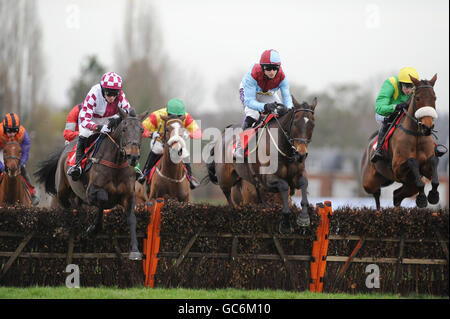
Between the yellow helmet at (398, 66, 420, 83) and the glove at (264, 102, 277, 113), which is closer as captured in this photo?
the glove at (264, 102, 277, 113)

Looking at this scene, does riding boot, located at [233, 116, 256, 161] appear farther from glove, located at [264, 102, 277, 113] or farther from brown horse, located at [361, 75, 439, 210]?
brown horse, located at [361, 75, 439, 210]

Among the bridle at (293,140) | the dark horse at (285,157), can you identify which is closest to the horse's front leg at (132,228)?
the dark horse at (285,157)

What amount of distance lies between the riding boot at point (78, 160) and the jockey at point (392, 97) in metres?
4.45

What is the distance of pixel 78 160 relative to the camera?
27.9 ft

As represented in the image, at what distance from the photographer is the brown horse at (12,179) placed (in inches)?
399

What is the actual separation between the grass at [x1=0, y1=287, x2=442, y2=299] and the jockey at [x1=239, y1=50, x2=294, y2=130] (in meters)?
2.43

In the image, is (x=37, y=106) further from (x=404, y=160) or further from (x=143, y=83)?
(x=404, y=160)

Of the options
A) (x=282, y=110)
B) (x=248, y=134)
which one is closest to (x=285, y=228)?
(x=282, y=110)

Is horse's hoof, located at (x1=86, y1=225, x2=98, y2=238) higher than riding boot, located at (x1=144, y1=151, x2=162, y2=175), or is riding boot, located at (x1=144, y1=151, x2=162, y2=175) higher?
riding boot, located at (x1=144, y1=151, x2=162, y2=175)

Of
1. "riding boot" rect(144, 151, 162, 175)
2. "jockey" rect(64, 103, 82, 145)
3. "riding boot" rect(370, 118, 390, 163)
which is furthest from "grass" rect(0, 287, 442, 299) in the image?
"riding boot" rect(144, 151, 162, 175)

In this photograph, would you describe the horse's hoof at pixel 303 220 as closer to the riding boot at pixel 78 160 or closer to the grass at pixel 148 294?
the grass at pixel 148 294

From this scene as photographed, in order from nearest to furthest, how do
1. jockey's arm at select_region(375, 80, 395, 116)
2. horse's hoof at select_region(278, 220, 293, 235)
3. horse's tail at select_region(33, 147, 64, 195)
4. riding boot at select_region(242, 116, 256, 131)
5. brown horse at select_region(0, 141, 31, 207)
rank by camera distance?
horse's hoof at select_region(278, 220, 293, 235)
riding boot at select_region(242, 116, 256, 131)
jockey's arm at select_region(375, 80, 395, 116)
brown horse at select_region(0, 141, 31, 207)
horse's tail at select_region(33, 147, 64, 195)

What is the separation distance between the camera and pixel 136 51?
27.6m

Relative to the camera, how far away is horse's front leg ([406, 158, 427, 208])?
862cm
